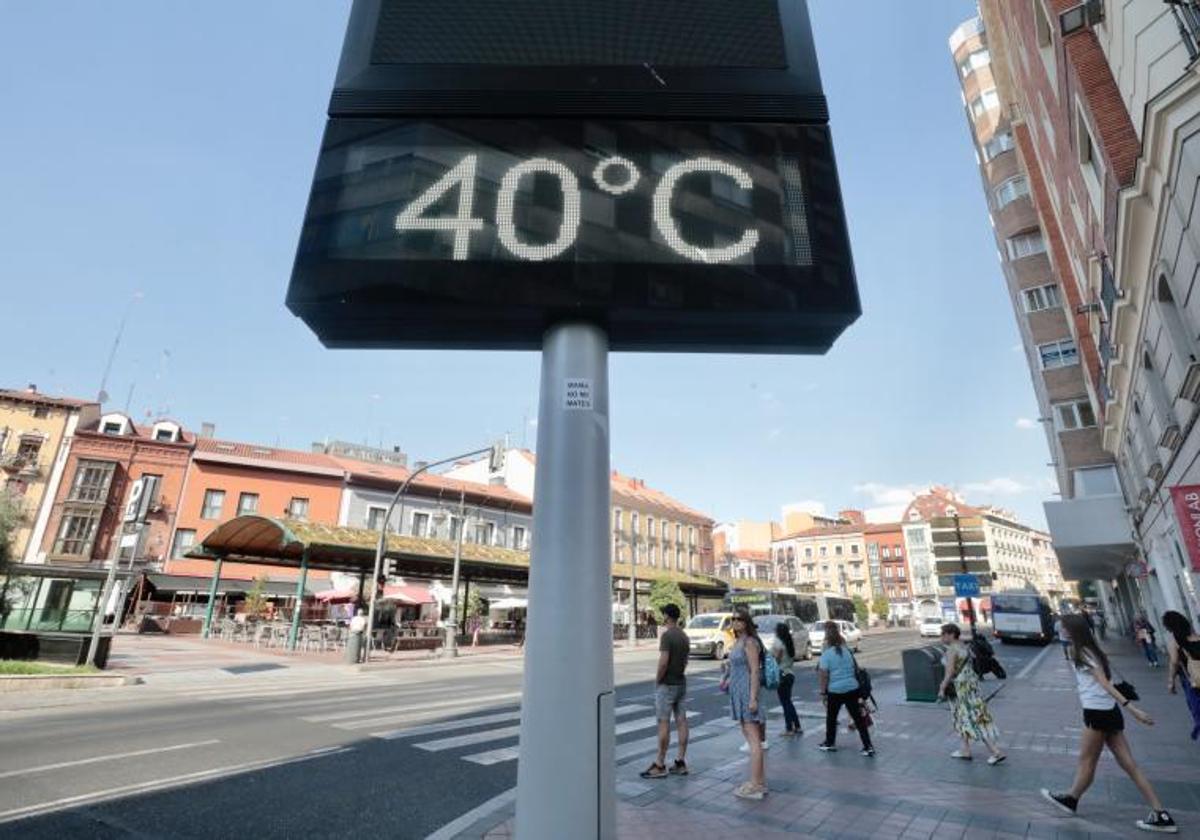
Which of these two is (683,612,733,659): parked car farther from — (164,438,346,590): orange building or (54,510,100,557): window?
(54,510,100,557): window

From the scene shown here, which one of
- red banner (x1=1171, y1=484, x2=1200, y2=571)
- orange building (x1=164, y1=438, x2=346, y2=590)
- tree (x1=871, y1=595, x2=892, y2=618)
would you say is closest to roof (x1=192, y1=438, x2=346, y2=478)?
orange building (x1=164, y1=438, x2=346, y2=590)

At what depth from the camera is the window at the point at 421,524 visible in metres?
46.0

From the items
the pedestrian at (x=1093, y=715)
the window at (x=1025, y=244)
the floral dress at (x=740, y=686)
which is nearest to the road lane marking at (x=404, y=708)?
the floral dress at (x=740, y=686)

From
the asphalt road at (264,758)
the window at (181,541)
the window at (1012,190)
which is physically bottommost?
the asphalt road at (264,758)

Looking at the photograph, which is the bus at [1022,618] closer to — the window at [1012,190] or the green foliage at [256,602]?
the window at [1012,190]

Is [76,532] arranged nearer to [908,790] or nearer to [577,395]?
[908,790]

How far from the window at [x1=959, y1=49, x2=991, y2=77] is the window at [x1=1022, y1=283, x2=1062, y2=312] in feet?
54.2

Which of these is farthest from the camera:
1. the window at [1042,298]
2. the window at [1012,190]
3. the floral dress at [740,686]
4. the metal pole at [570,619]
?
the window at [1012,190]

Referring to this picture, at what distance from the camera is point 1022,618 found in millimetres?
36906

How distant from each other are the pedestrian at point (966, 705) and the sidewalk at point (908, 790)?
213mm

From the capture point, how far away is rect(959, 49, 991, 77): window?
119ft

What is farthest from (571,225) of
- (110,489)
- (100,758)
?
(110,489)

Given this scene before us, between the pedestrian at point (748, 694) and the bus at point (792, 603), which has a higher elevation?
the bus at point (792, 603)

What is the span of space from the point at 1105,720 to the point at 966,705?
2535 millimetres
